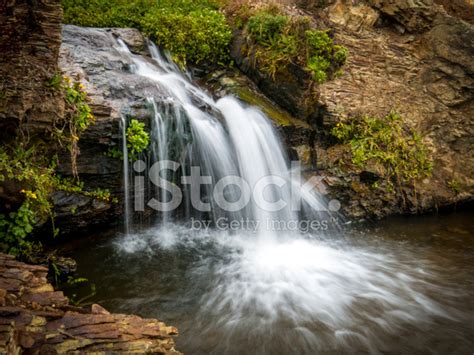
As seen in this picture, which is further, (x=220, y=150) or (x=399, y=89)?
(x=399, y=89)

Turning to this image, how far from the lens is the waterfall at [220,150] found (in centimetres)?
598

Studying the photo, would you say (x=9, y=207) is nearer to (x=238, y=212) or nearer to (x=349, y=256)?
(x=238, y=212)

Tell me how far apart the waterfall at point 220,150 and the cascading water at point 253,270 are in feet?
0.08

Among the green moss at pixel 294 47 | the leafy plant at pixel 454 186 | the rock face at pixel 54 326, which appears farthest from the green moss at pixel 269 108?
the rock face at pixel 54 326

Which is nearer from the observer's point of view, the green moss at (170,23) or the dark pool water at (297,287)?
the dark pool water at (297,287)

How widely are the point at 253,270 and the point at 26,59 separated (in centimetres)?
424

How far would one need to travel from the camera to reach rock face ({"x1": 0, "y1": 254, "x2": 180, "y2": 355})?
2.14 meters

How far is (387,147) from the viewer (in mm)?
7191

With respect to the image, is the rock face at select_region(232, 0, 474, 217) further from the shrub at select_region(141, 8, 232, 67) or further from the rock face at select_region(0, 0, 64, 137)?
the rock face at select_region(0, 0, 64, 137)

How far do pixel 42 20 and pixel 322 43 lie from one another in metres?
5.83

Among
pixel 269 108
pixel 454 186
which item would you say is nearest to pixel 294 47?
pixel 269 108

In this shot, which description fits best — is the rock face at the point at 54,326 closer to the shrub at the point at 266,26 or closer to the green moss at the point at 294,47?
the green moss at the point at 294,47

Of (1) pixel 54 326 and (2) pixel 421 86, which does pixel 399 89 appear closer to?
(2) pixel 421 86

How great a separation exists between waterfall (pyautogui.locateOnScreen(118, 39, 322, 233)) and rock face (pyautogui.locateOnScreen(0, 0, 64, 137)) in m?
1.97
